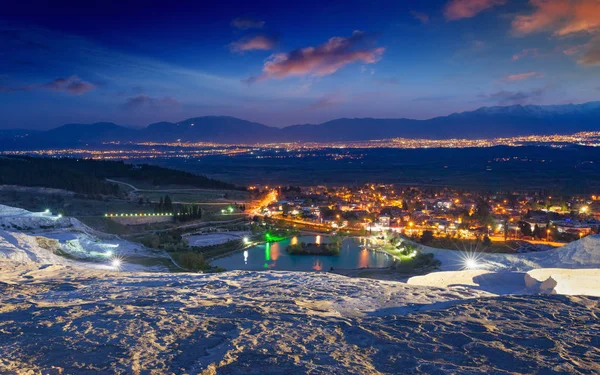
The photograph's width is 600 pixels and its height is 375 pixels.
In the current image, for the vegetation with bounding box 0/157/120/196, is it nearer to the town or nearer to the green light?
the town

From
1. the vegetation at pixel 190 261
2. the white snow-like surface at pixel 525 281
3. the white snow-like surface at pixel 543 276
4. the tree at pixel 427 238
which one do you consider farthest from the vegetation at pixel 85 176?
the white snow-like surface at pixel 525 281

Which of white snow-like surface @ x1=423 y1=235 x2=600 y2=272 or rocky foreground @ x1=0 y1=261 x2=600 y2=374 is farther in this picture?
white snow-like surface @ x1=423 y1=235 x2=600 y2=272

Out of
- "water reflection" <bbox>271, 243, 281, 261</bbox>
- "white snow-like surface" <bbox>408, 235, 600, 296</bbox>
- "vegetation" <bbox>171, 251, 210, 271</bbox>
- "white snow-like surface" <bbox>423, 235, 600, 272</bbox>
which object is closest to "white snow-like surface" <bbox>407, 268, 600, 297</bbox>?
"white snow-like surface" <bbox>408, 235, 600, 296</bbox>

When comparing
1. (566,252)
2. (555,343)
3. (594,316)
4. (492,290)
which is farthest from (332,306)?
(566,252)

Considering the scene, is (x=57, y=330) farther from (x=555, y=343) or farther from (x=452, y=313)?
(x=555, y=343)

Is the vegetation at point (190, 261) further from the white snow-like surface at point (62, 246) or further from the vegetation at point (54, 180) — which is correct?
the vegetation at point (54, 180)

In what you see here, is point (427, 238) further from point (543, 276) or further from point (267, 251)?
point (543, 276)
